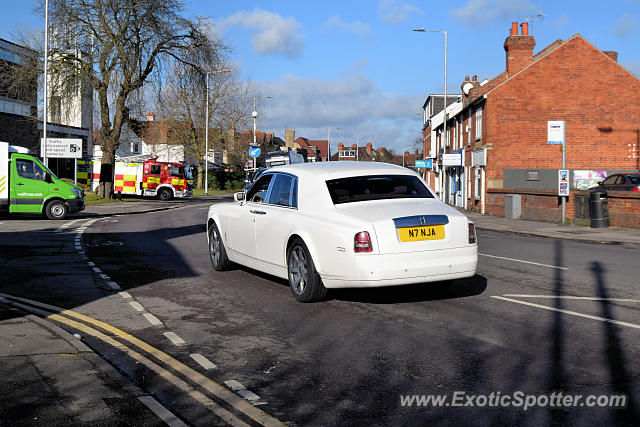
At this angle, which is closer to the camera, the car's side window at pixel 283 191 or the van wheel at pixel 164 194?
the car's side window at pixel 283 191

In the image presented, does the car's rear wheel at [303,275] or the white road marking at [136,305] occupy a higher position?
the car's rear wheel at [303,275]

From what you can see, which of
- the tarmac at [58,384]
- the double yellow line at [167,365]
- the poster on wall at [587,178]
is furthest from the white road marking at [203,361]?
the poster on wall at [587,178]

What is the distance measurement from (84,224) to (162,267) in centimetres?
1105

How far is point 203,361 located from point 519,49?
119ft

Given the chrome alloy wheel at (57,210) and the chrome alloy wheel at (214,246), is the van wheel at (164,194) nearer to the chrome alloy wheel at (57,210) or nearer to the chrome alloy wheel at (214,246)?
the chrome alloy wheel at (57,210)

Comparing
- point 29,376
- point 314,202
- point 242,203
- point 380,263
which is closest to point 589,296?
point 380,263

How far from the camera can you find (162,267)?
1171 cm

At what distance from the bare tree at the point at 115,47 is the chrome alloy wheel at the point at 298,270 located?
99.8 feet

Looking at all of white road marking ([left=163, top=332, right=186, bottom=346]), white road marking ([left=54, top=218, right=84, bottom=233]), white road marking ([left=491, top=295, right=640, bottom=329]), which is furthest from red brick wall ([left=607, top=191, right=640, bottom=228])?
white road marking ([left=163, top=332, right=186, bottom=346])

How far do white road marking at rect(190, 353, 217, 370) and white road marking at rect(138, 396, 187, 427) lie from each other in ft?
2.80

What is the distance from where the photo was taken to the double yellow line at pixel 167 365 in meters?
4.38

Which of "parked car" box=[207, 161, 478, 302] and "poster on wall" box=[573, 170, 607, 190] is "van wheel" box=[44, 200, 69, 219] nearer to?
"parked car" box=[207, 161, 478, 302]

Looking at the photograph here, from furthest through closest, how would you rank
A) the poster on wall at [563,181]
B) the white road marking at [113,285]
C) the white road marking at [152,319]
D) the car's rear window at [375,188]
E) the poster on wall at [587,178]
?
the poster on wall at [587,178]
the poster on wall at [563,181]
the white road marking at [113,285]
the car's rear window at [375,188]
the white road marking at [152,319]

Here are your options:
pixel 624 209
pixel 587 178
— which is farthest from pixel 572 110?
pixel 624 209
